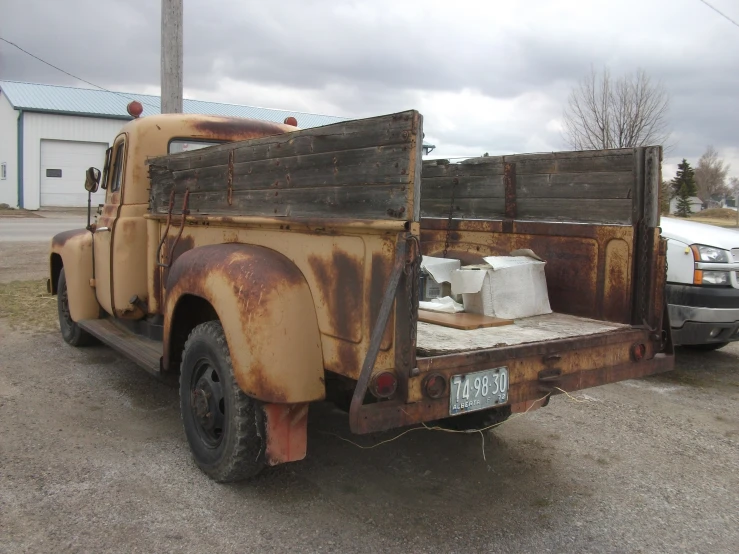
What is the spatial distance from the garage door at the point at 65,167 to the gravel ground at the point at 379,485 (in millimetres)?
28212

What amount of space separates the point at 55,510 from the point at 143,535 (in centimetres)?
52

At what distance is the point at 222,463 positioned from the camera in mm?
3217

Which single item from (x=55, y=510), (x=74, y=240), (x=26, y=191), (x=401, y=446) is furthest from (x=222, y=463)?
(x=26, y=191)

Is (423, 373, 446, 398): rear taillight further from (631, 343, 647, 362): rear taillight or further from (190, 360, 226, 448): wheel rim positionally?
(631, 343, 647, 362): rear taillight

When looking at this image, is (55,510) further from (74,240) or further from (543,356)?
(74,240)

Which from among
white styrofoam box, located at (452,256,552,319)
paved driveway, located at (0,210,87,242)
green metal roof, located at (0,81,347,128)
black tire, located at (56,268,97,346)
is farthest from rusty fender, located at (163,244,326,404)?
green metal roof, located at (0,81,347,128)

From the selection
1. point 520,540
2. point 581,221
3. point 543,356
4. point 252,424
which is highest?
point 581,221

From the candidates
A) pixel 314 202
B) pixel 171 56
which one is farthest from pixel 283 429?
pixel 171 56

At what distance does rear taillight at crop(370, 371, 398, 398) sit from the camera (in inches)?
98.0

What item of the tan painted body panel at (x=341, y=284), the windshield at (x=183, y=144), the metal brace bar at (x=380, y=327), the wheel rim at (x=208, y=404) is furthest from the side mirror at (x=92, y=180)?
the metal brace bar at (x=380, y=327)

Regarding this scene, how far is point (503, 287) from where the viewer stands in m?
3.73

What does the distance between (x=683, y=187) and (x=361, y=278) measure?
48.5 metres

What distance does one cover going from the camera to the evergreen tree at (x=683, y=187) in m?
44.4

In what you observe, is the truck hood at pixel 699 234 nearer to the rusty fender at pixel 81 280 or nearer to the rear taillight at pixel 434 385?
the rear taillight at pixel 434 385
